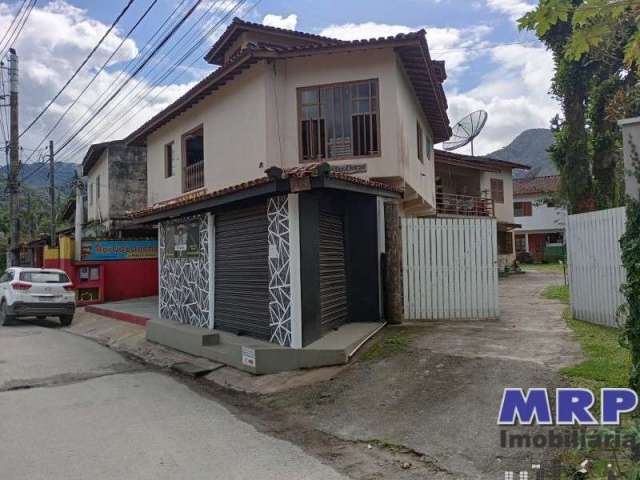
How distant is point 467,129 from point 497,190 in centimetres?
505

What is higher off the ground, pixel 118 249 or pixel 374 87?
pixel 374 87

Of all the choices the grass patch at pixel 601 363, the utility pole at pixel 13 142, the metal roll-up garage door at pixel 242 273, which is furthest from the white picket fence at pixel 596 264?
the utility pole at pixel 13 142

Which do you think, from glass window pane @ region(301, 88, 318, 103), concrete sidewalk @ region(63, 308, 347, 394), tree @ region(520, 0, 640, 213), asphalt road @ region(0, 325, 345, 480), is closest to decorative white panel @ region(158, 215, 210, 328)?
concrete sidewalk @ region(63, 308, 347, 394)

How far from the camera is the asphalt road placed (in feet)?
14.7

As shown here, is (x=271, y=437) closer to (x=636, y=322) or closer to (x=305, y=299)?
(x=305, y=299)

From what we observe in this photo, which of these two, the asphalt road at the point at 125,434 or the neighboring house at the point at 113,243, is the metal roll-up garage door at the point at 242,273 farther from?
the neighboring house at the point at 113,243

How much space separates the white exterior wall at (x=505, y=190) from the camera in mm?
28250

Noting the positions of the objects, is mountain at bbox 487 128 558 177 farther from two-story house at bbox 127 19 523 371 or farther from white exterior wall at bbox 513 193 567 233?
two-story house at bbox 127 19 523 371

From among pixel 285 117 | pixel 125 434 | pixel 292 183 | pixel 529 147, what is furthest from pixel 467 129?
pixel 529 147

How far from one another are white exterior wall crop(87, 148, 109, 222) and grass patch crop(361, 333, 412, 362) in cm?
1747

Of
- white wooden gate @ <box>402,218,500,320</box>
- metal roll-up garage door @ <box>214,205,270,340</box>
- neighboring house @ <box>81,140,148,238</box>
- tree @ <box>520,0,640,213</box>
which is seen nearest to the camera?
metal roll-up garage door @ <box>214,205,270,340</box>

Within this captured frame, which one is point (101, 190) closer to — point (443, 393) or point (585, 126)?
point (585, 126)

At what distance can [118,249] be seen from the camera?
20.1 meters

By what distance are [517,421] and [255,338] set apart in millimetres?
5202
